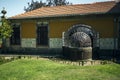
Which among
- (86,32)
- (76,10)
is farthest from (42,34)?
(86,32)

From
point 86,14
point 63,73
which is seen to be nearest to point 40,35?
point 86,14

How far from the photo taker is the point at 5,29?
23.0 m

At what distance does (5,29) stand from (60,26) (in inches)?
208

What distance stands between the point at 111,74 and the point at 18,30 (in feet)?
49.7

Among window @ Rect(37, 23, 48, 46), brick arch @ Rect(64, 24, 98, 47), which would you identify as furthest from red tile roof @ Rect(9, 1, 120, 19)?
brick arch @ Rect(64, 24, 98, 47)

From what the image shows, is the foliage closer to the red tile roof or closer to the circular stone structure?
the red tile roof

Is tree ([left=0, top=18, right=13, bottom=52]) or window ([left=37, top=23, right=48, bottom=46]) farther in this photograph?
window ([left=37, top=23, right=48, bottom=46])

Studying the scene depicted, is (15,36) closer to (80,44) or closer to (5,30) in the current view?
(5,30)

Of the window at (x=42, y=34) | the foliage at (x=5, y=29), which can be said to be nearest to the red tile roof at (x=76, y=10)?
the window at (x=42, y=34)

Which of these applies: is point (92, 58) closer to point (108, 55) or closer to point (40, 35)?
point (108, 55)

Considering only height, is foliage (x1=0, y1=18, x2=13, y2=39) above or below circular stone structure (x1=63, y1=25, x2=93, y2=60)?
above

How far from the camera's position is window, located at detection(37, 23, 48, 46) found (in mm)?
23641

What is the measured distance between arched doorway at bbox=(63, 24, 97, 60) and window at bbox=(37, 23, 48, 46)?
3.96 m

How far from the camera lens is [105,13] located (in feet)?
66.6
